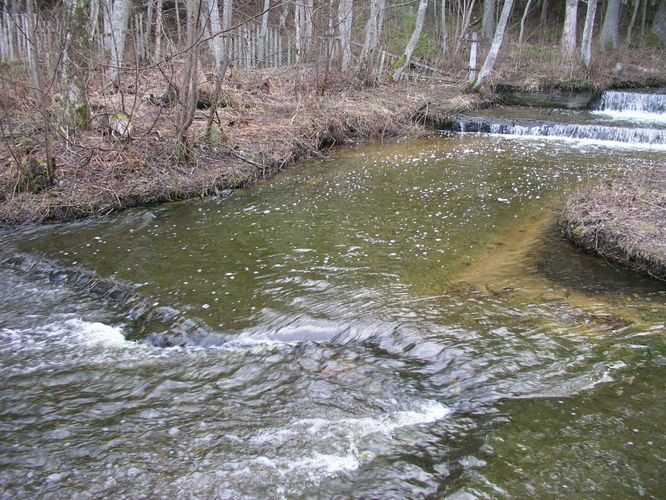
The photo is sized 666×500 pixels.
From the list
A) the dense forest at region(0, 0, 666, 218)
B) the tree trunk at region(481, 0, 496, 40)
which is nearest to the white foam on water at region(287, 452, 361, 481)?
the dense forest at region(0, 0, 666, 218)

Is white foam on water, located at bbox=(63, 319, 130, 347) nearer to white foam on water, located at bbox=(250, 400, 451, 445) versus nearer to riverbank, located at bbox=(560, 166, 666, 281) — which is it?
white foam on water, located at bbox=(250, 400, 451, 445)

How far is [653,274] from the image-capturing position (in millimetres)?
6051

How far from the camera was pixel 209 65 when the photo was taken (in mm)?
16969

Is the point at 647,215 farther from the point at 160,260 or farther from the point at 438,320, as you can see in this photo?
the point at 160,260

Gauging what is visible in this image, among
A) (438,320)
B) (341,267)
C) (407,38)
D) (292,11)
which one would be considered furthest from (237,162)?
(292,11)

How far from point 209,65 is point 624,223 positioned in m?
13.9

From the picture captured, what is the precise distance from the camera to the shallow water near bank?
138 inches

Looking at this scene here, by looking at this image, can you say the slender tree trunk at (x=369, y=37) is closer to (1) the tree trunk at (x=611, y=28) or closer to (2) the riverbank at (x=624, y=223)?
(2) the riverbank at (x=624, y=223)

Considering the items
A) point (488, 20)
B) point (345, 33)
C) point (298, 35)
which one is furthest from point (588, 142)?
point (488, 20)

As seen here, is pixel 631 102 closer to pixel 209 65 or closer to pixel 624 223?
pixel 624 223

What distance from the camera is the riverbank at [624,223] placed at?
620 centimetres

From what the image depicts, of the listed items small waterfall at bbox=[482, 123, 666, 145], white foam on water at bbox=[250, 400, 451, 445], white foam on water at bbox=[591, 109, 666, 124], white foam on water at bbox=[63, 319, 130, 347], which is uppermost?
white foam on water at bbox=[591, 109, 666, 124]

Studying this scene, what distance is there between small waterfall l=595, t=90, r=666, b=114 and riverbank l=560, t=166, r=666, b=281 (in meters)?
10.4

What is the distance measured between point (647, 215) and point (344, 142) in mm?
8464
